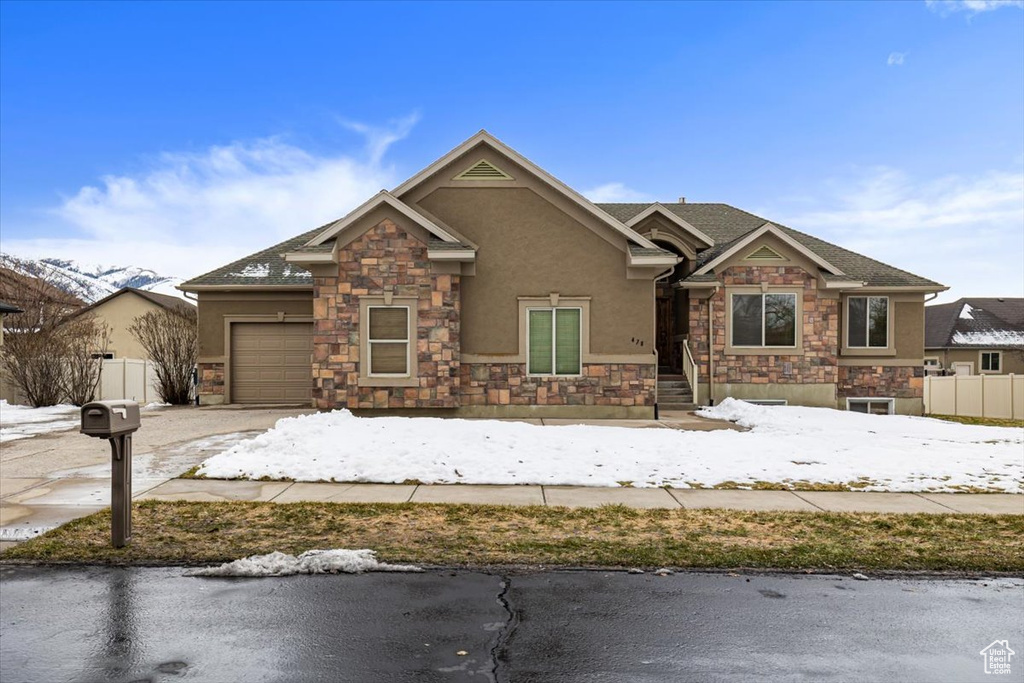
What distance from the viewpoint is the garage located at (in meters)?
19.0

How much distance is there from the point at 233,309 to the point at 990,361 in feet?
152

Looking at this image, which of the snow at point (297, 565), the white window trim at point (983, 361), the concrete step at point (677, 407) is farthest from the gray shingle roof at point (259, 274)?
the white window trim at point (983, 361)

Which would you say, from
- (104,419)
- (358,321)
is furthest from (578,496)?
(358,321)

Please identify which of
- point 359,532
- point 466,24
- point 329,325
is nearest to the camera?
point 359,532

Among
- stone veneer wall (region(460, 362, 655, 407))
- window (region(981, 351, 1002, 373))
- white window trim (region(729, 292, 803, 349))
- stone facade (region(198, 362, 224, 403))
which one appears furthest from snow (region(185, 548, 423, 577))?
window (region(981, 351, 1002, 373))

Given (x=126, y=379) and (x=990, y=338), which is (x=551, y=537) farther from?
(x=990, y=338)

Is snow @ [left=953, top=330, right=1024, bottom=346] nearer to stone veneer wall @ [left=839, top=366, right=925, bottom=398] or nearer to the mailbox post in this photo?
stone veneer wall @ [left=839, top=366, right=925, bottom=398]

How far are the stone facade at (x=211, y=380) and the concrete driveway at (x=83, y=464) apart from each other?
3.48m

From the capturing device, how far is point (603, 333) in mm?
15852

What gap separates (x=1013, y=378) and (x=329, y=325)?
77.8ft

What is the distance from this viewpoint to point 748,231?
842 inches

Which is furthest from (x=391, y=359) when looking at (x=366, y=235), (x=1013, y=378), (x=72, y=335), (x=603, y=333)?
(x=1013, y=378)

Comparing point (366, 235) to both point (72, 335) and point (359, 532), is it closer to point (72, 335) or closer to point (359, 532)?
point (359, 532)

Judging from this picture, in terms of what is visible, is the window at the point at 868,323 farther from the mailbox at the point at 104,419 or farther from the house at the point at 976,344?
the house at the point at 976,344
